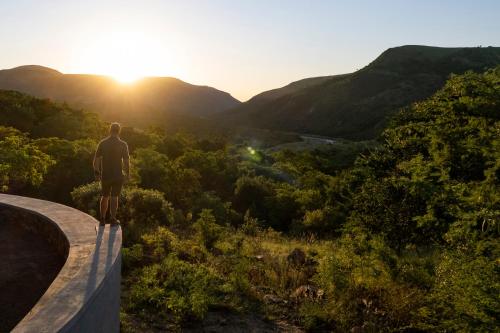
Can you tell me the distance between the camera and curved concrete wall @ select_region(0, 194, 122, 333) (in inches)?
148

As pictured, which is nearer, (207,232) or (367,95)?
(207,232)

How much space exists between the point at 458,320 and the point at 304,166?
23.3 m

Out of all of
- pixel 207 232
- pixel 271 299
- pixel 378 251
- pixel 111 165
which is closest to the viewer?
pixel 111 165

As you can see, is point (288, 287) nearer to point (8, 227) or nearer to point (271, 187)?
point (8, 227)

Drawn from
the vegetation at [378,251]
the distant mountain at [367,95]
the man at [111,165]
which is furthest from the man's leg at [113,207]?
the distant mountain at [367,95]

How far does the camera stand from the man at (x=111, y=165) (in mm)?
7531

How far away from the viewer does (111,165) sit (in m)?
7.54

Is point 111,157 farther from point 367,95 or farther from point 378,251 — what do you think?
point 367,95

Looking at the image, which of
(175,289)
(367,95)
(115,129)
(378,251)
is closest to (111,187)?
(115,129)

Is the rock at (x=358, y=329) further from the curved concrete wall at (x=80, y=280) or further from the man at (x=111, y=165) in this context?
the man at (x=111, y=165)

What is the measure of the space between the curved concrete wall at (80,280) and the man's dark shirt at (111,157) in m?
0.86

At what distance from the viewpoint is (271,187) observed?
26.5 m

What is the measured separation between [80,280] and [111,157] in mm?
3251

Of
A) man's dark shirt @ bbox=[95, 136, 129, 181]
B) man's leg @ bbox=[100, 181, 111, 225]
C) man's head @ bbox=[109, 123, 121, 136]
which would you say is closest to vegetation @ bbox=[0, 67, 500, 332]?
man's leg @ bbox=[100, 181, 111, 225]
